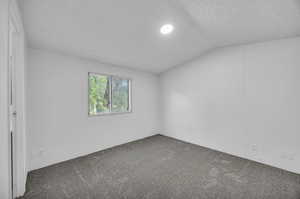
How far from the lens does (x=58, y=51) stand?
95.1 inches

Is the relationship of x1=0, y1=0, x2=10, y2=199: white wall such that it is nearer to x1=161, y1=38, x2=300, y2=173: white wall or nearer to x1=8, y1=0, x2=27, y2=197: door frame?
x1=8, y1=0, x2=27, y2=197: door frame

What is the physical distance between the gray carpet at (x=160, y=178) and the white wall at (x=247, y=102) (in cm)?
38

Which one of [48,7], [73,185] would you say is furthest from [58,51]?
[73,185]

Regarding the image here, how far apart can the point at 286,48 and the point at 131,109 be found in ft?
11.8

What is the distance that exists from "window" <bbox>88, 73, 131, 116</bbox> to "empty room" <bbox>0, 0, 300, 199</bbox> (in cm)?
3

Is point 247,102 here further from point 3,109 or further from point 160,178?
point 3,109

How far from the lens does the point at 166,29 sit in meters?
2.31

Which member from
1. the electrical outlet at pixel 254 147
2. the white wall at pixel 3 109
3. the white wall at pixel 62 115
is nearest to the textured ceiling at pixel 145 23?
the white wall at pixel 62 115

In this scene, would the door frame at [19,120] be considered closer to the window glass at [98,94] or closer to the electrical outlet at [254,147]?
the window glass at [98,94]

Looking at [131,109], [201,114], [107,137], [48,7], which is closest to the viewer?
[48,7]

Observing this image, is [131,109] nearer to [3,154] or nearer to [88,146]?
[88,146]

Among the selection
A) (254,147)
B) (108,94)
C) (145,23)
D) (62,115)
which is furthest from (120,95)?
(254,147)

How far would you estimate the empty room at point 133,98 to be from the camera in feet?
5.52

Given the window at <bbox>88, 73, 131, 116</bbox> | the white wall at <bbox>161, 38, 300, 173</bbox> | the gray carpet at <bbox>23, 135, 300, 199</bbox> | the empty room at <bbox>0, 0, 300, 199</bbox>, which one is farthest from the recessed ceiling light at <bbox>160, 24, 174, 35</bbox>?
the gray carpet at <bbox>23, 135, 300, 199</bbox>
